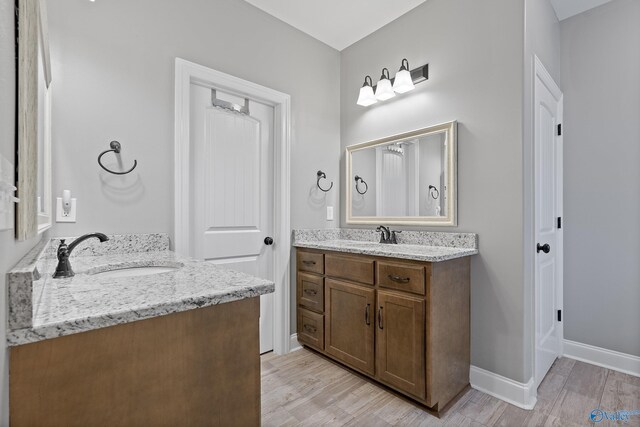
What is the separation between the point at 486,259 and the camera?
6.17 feet

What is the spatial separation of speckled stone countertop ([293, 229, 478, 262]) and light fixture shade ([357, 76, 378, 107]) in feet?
3.50

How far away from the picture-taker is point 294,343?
97.3 inches

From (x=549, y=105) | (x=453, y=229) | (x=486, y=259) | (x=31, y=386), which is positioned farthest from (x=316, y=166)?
(x=31, y=386)

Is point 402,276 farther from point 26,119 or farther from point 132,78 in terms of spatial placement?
point 132,78

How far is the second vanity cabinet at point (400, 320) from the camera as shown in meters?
1.64

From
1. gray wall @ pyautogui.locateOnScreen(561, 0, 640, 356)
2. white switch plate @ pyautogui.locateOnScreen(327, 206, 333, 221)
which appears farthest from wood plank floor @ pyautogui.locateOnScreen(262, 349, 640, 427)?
white switch plate @ pyautogui.locateOnScreen(327, 206, 333, 221)

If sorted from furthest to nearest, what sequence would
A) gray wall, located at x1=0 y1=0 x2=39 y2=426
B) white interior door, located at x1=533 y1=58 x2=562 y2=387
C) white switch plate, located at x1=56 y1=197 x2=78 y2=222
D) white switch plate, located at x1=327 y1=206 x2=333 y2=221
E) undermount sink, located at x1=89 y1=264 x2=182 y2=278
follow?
1. white switch plate, located at x1=327 y1=206 x2=333 y2=221
2. white interior door, located at x1=533 y1=58 x2=562 y2=387
3. white switch plate, located at x1=56 y1=197 x2=78 y2=222
4. undermount sink, located at x1=89 y1=264 x2=182 y2=278
5. gray wall, located at x1=0 y1=0 x2=39 y2=426

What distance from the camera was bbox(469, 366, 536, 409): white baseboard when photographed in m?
1.72

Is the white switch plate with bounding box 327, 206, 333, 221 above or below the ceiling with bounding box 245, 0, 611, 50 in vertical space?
below

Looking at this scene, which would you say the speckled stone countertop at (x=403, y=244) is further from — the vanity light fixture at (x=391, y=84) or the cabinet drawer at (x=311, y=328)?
the vanity light fixture at (x=391, y=84)

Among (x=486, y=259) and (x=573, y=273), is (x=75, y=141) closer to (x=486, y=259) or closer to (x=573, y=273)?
(x=486, y=259)

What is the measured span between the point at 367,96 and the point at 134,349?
230 centimetres

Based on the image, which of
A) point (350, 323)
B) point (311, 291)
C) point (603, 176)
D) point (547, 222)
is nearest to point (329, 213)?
point (311, 291)

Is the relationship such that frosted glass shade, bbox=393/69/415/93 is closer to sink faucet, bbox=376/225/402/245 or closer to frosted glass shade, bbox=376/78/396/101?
frosted glass shade, bbox=376/78/396/101
